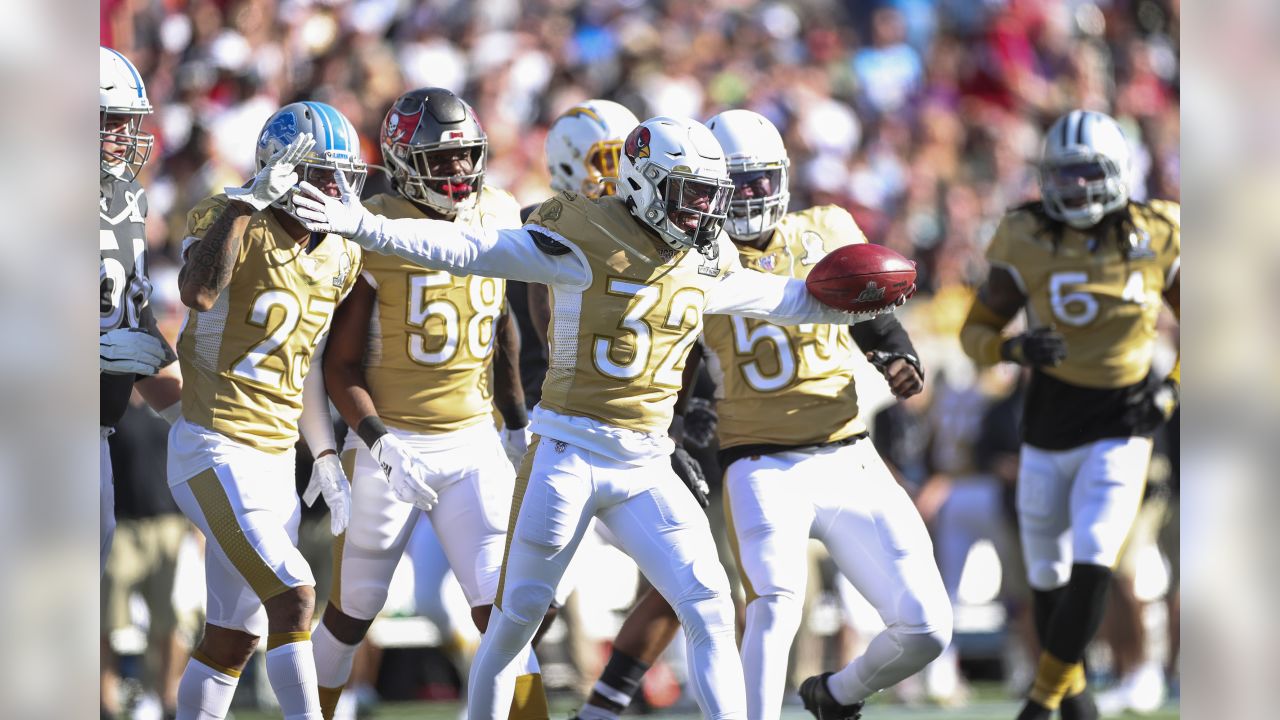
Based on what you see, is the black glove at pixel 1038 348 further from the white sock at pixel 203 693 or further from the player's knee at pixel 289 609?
the white sock at pixel 203 693

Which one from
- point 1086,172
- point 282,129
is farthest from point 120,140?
point 1086,172

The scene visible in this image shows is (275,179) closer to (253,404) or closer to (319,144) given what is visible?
(319,144)

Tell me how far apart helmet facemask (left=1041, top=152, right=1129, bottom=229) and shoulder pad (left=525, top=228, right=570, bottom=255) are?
264cm

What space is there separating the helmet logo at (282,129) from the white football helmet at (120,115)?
39 centimetres

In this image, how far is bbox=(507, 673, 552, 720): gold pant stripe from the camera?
16.7 ft

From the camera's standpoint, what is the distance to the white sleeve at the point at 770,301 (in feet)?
15.8

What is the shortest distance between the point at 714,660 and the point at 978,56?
8.98 m

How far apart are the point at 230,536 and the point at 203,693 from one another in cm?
47

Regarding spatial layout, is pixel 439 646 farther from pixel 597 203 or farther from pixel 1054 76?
pixel 1054 76

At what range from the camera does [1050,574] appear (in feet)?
21.2

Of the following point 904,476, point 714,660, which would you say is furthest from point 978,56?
point 714,660

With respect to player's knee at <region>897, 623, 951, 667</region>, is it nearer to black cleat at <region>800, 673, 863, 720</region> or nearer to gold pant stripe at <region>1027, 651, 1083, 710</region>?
black cleat at <region>800, 673, 863, 720</region>

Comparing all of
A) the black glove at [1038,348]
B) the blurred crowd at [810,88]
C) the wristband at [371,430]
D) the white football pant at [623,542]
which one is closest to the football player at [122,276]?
the wristband at [371,430]
